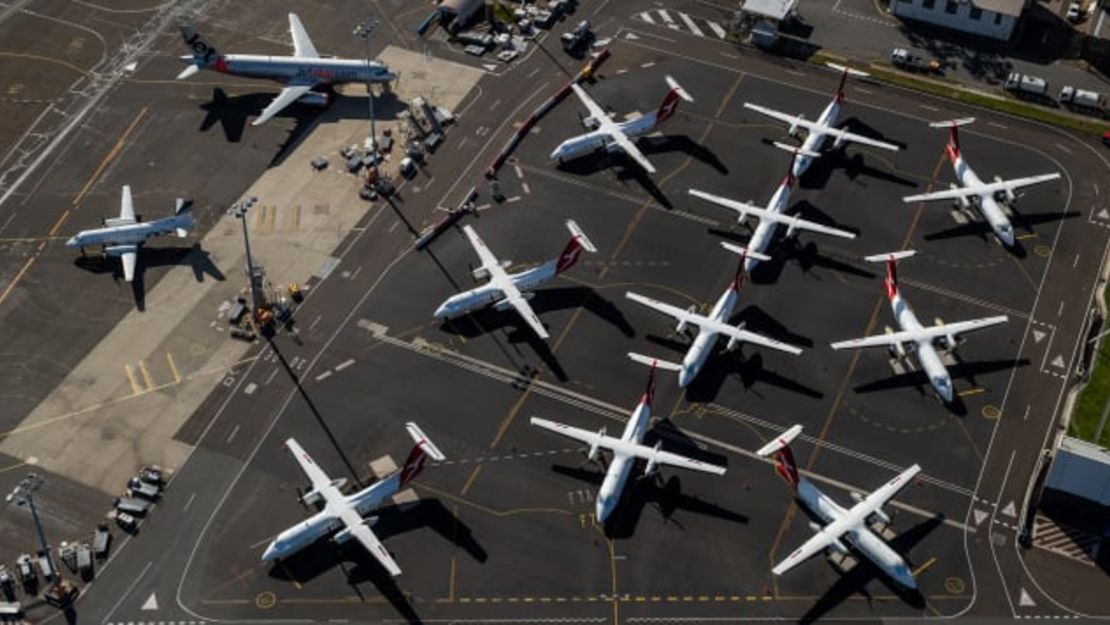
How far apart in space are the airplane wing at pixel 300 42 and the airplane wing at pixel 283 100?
23.2 ft

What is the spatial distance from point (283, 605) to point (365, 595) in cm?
852

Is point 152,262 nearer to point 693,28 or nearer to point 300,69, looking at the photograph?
point 300,69

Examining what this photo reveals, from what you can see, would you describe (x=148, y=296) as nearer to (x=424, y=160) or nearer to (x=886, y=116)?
(x=424, y=160)

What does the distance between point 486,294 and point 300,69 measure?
57.2 metres

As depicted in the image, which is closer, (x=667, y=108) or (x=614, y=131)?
(x=614, y=131)

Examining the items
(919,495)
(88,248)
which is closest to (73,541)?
(88,248)

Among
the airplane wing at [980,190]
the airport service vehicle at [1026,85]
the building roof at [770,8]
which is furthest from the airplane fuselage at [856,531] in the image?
the building roof at [770,8]

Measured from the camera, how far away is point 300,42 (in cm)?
18350

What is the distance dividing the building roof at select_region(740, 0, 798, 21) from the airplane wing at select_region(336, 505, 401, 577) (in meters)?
118

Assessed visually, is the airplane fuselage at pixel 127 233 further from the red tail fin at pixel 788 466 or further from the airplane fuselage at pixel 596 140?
the red tail fin at pixel 788 466

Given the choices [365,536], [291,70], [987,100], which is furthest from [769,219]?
[291,70]

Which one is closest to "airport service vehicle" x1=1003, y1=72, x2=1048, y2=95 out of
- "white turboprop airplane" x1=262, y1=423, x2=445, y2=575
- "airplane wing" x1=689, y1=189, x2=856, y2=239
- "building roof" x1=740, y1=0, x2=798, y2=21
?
"building roof" x1=740, y1=0, x2=798, y2=21

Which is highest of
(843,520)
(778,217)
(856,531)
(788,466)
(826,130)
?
(826,130)

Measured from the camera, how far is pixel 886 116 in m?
181
